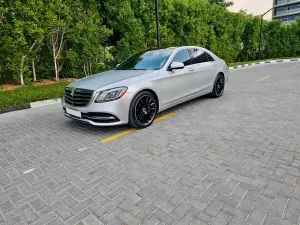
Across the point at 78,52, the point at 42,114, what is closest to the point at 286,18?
the point at 78,52

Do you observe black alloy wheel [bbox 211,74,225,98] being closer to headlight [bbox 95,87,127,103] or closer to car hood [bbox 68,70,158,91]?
car hood [bbox 68,70,158,91]

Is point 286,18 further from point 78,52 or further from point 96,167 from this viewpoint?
point 96,167

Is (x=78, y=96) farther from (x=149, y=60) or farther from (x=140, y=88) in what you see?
(x=149, y=60)

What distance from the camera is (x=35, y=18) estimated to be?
831 cm

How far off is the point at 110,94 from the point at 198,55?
3.02 metres

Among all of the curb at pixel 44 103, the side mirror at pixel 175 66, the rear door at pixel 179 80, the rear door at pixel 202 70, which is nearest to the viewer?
the side mirror at pixel 175 66

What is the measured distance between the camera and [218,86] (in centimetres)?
667

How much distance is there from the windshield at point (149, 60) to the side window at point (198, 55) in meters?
0.79

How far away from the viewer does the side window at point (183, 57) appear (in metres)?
5.11

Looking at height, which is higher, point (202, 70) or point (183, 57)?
point (183, 57)

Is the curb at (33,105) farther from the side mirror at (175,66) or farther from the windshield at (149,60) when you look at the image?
the side mirror at (175,66)

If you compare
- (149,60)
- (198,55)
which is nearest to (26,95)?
(149,60)

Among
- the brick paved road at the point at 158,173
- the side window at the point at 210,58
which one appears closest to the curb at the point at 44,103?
the brick paved road at the point at 158,173

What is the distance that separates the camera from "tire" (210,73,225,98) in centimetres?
654
